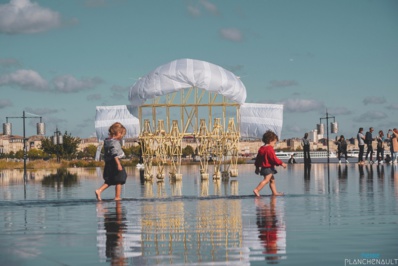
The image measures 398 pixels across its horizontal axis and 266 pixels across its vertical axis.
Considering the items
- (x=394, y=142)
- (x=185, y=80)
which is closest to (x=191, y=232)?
(x=185, y=80)

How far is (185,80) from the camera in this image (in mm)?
29297

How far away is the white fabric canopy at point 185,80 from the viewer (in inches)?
1153

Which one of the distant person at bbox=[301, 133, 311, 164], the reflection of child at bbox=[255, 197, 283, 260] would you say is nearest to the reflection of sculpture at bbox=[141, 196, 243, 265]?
the reflection of child at bbox=[255, 197, 283, 260]

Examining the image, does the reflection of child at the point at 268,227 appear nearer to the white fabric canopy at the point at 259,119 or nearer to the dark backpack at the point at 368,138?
the white fabric canopy at the point at 259,119

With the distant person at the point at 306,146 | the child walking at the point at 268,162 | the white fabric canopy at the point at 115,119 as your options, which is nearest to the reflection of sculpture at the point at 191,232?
the child walking at the point at 268,162

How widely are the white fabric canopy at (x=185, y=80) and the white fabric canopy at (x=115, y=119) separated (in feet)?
7.86

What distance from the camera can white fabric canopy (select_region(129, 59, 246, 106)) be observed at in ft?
96.1

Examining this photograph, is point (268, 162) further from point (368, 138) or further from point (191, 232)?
point (368, 138)

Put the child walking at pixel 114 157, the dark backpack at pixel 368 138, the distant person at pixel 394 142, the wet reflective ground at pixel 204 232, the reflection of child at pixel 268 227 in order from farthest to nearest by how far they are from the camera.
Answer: the dark backpack at pixel 368 138
the distant person at pixel 394 142
the child walking at pixel 114 157
the reflection of child at pixel 268 227
the wet reflective ground at pixel 204 232

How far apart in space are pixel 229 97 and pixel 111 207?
16309 mm

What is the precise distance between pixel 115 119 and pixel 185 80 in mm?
4874

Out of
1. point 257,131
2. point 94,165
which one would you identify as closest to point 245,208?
point 257,131

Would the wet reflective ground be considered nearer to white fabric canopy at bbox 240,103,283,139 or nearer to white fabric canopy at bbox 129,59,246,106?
white fabric canopy at bbox 129,59,246,106

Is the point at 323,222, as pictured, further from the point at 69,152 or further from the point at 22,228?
the point at 69,152
